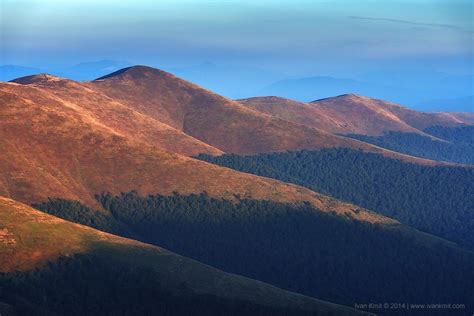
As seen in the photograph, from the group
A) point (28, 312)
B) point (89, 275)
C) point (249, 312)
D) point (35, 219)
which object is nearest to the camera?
point (28, 312)

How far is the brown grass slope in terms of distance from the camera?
547 ft

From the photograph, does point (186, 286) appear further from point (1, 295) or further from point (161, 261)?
point (1, 295)

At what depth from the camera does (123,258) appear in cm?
18112

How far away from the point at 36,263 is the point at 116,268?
19438mm

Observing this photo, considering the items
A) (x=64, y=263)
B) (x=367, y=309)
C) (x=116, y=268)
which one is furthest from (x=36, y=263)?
(x=367, y=309)

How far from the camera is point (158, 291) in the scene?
16738cm

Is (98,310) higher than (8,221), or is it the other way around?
(8,221)

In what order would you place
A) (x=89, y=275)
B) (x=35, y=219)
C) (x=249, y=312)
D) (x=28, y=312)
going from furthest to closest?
(x=35, y=219) → (x=89, y=275) → (x=249, y=312) → (x=28, y=312)

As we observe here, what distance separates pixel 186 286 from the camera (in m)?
168

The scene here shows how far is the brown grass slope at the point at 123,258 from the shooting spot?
167 m

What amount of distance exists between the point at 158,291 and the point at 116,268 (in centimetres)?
1527

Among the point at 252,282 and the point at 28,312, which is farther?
the point at 252,282

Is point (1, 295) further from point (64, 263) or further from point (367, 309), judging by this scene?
point (367, 309)

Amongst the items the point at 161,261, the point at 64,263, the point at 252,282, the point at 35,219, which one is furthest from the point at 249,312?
the point at 35,219
